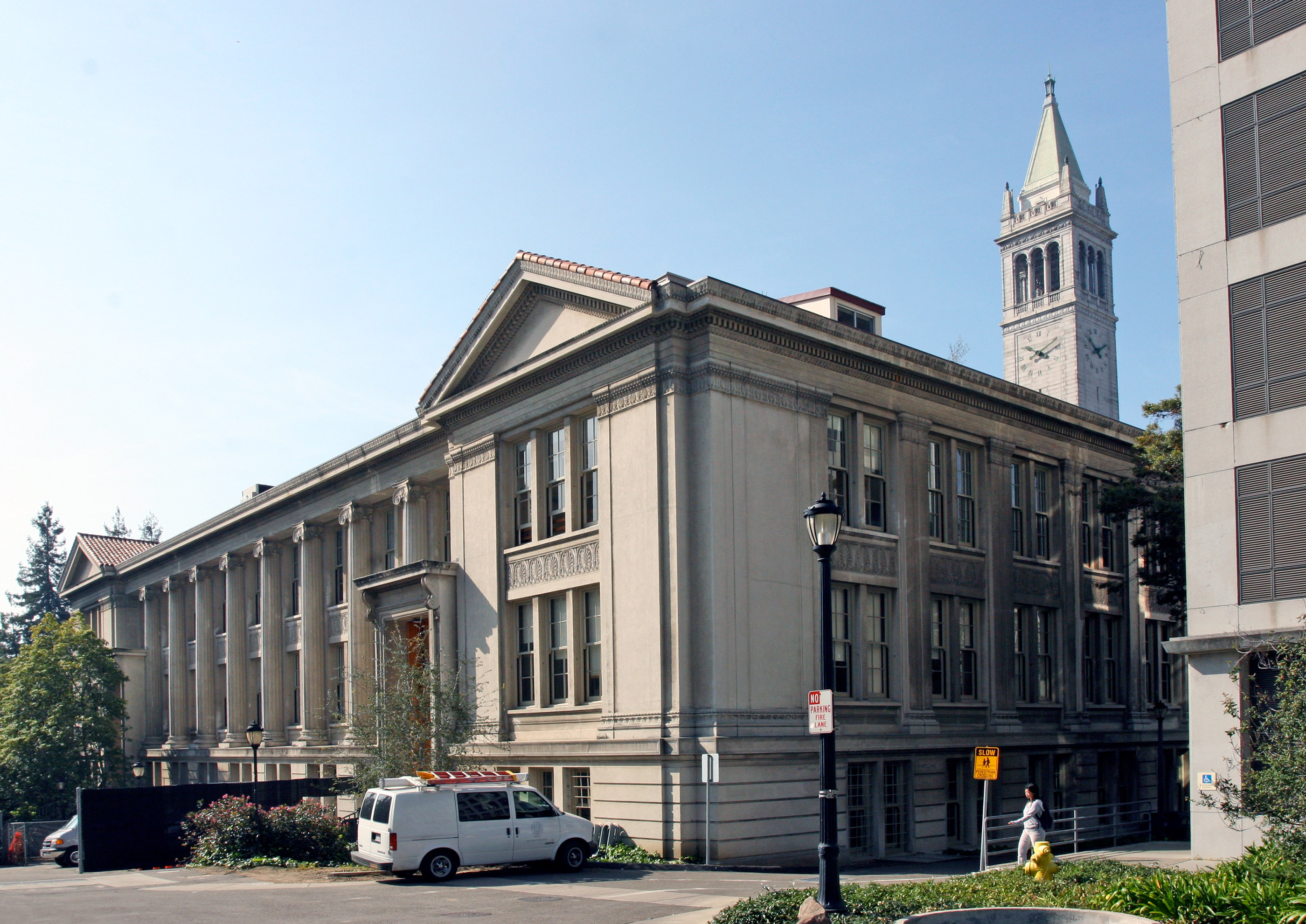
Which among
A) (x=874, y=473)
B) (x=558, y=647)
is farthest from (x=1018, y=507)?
(x=558, y=647)

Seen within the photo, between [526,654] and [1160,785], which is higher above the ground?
[526,654]

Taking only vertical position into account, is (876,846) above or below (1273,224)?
below

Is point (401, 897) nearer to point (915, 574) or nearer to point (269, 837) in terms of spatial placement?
point (269, 837)

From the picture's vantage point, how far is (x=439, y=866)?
22.6 metres

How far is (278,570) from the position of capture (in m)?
48.5

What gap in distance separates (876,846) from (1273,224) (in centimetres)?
1607

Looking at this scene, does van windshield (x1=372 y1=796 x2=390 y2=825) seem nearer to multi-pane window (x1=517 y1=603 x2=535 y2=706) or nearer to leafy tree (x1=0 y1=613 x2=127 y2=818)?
multi-pane window (x1=517 y1=603 x2=535 y2=706)

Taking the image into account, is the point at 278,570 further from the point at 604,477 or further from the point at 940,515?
the point at 940,515

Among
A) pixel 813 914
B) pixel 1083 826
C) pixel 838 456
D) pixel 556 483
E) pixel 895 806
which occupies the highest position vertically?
pixel 838 456

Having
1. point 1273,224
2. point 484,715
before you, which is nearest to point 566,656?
point 484,715

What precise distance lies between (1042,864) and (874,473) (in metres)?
14.7

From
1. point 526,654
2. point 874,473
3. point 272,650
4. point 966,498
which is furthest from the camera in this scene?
point 272,650

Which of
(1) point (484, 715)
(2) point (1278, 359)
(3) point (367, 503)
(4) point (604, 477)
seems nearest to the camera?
(2) point (1278, 359)

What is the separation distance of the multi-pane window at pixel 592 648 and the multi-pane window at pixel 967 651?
9588 millimetres
